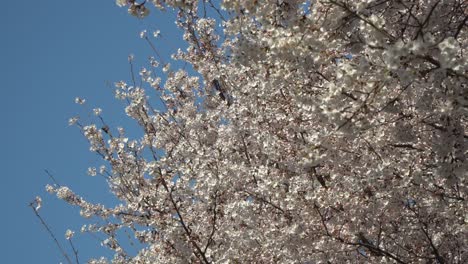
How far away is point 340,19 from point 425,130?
6.27 ft

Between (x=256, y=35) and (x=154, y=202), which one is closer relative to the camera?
(x=256, y=35)

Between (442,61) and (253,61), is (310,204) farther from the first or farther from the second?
(442,61)

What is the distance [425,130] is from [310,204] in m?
1.88

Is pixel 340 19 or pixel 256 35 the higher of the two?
pixel 256 35

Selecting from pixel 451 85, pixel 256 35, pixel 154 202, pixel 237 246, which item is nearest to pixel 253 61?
pixel 256 35

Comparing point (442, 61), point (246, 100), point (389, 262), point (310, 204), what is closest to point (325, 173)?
point (310, 204)

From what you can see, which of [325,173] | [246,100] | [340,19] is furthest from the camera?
[246,100]

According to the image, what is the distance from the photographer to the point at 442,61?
13.9 feet

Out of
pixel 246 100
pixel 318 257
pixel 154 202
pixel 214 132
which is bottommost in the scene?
pixel 318 257

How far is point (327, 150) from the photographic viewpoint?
6.26 m

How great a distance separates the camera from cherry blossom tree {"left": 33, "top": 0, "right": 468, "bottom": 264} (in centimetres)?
503

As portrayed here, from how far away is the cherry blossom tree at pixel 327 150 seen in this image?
503 centimetres

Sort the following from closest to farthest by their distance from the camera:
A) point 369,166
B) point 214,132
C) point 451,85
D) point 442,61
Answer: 1. point 442,61
2. point 451,85
3. point 369,166
4. point 214,132

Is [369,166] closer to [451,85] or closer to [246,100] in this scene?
[451,85]
